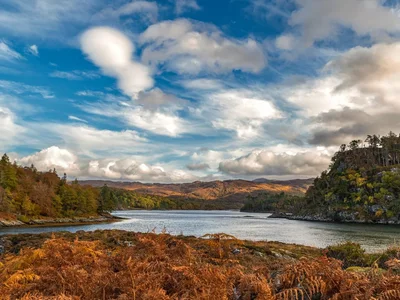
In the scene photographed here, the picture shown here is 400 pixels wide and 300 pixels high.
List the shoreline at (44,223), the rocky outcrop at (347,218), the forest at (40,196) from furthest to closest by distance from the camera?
the rocky outcrop at (347,218), the forest at (40,196), the shoreline at (44,223)

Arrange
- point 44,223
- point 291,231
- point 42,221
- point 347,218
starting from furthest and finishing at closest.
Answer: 1. point 347,218
2. point 42,221
3. point 44,223
4. point 291,231

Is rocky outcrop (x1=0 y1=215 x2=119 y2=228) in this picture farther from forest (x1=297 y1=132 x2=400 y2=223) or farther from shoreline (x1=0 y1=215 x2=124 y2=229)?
forest (x1=297 y1=132 x2=400 y2=223)

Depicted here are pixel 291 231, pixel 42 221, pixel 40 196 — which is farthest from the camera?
pixel 40 196

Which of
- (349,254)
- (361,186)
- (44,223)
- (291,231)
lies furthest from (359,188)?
(349,254)

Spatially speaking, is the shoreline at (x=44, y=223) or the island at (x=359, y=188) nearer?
the shoreline at (x=44, y=223)

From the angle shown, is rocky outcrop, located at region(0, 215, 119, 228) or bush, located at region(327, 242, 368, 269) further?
rocky outcrop, located at region(0, 215, 119, 228)

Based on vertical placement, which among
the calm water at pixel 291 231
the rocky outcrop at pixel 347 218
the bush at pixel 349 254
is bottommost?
the rocky outcrop at pixel 347 218

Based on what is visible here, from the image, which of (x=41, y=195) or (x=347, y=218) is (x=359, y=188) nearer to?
(x=347, y=218)

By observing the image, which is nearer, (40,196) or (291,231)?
(291,231)

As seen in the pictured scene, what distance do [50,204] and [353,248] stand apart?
9423cm

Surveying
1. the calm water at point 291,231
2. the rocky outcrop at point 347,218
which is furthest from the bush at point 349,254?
the rocky outcrop at point 347,218

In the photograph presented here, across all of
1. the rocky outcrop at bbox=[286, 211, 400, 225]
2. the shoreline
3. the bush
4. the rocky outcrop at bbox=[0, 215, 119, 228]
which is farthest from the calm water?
the rocky outcrop at bbox=[286, 211, 400, 225]

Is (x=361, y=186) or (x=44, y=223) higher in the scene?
(x=361, y=186)

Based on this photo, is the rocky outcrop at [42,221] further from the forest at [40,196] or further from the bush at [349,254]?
the bush at [349,254]
